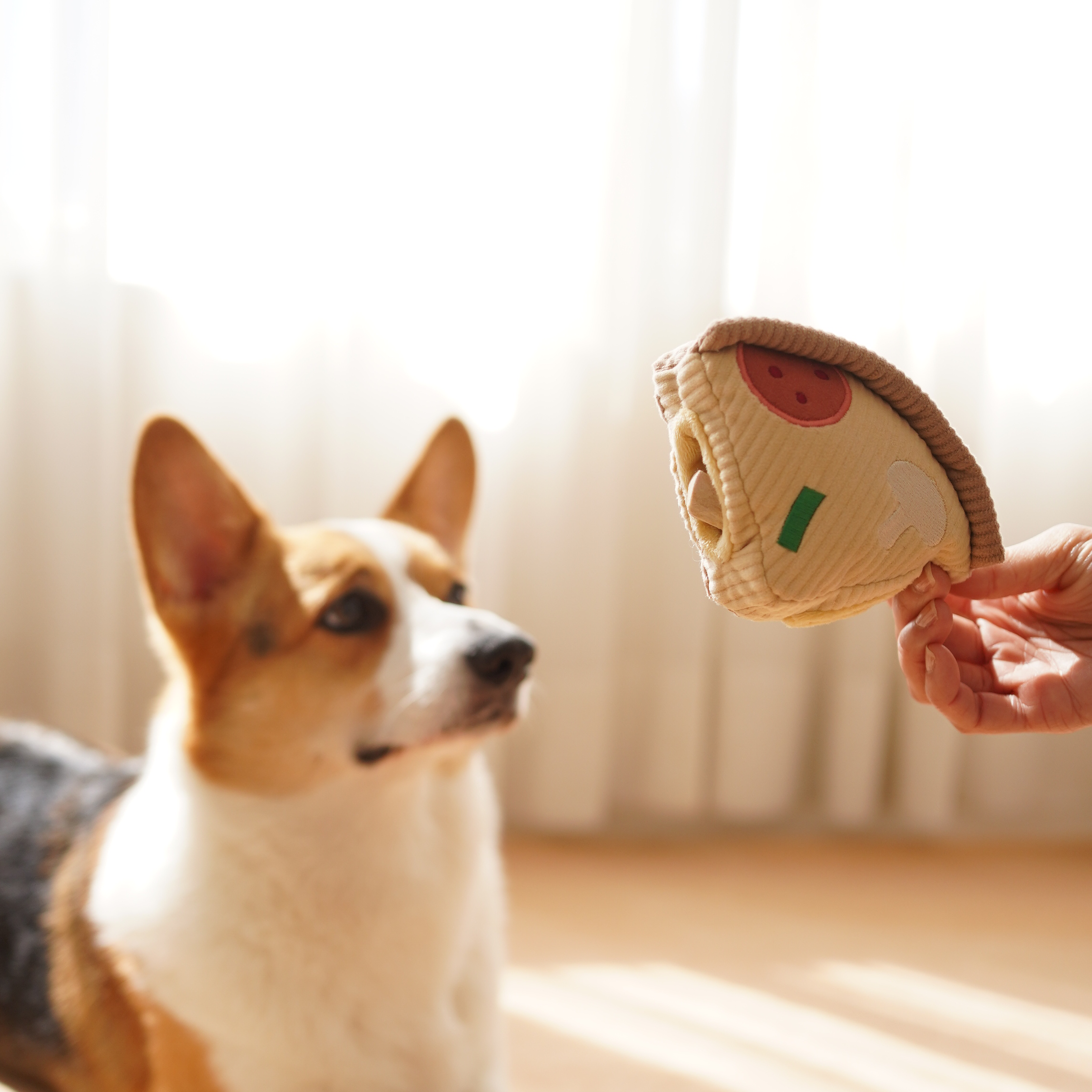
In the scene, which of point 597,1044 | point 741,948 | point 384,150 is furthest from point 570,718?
point 384,150

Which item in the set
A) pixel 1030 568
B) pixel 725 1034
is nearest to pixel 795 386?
pixel 1030 568

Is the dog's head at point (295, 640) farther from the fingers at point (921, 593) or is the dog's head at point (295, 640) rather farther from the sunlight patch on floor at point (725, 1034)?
the sunlight patch on floor at point (725, 1034)

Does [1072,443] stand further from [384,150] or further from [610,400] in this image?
[384,150]

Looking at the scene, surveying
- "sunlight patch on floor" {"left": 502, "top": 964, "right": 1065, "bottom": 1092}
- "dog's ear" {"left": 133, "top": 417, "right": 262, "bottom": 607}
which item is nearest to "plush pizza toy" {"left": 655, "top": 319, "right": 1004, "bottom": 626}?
Result: "dog's ear" {"left": 133, "top": 417, "right": 262, "bottom": 607}

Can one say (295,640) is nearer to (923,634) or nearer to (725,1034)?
(923,634)

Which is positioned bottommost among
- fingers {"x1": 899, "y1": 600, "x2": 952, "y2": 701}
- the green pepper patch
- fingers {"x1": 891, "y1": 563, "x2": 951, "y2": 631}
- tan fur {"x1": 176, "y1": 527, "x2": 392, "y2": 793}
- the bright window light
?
tan fur {"x1": 176, "y1": 527, "x2": 392, "y2": 793}

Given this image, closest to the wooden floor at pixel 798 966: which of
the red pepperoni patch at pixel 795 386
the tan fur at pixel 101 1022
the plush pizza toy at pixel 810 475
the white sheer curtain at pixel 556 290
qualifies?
the white sheer curtain at pixel 556 290

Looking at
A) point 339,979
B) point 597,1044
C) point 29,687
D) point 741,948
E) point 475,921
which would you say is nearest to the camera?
point 339,979

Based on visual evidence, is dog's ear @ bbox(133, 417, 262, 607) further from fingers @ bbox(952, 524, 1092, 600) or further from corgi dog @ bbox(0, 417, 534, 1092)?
fingers @ bbox(952, 524, 1092, 600)
